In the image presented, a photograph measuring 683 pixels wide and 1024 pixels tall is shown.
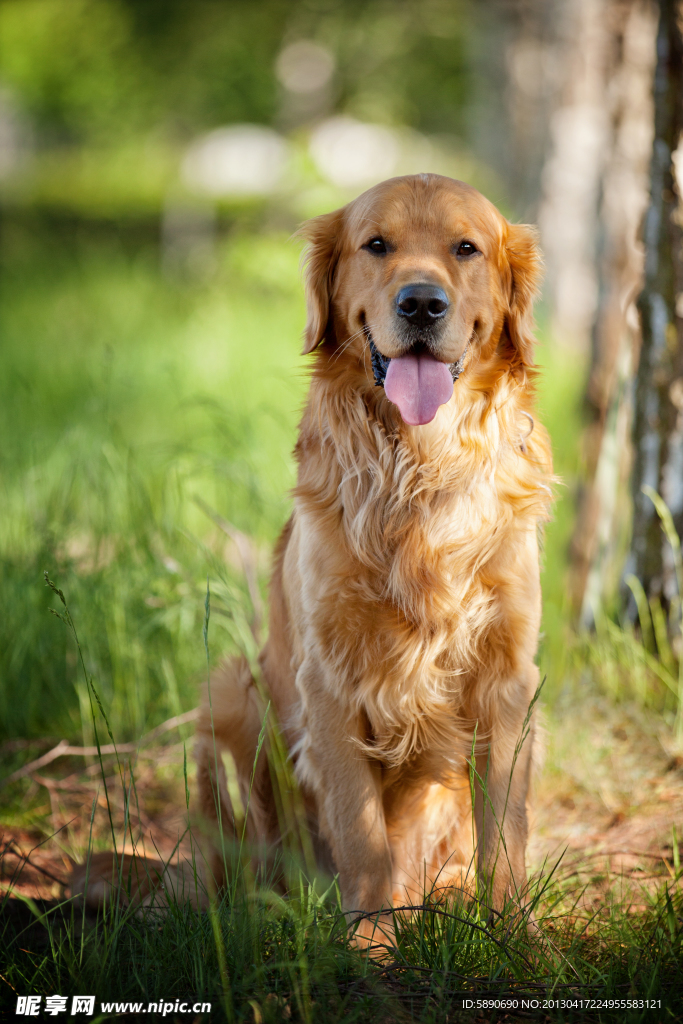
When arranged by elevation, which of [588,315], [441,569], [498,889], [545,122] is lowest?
[498,889]

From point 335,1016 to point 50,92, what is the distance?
23880 mm

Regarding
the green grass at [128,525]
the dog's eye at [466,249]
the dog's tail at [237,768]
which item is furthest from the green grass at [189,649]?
the dog's eye at [466,249]

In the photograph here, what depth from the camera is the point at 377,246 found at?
87.9 inches

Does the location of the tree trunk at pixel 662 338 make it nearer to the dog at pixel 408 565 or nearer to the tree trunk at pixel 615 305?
the tree trunk at pixel 615 305

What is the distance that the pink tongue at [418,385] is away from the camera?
6.85ft

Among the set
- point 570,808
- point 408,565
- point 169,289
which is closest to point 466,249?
point 408,565

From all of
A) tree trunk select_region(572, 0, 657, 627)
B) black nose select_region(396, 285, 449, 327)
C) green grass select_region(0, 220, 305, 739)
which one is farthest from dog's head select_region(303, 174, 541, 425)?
tree trunk select_region(572, 0, 657, 627)

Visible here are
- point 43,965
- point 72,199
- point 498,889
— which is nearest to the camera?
point 43,965

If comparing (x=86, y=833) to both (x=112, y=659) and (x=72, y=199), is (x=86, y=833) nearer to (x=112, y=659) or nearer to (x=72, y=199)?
(x=112, y=659)

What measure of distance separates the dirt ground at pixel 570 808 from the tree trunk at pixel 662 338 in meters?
0.57

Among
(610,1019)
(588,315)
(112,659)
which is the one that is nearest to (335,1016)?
(610,1019)

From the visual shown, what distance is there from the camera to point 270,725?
7.25 feet

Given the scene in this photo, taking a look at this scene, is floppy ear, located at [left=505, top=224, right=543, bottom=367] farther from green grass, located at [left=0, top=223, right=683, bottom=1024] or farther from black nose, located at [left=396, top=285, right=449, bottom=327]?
black nose, located at [left=396, top=285, right=449, bottom=327]

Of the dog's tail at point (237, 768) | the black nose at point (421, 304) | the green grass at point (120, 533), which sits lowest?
the dog's tail at point (237, 768)
